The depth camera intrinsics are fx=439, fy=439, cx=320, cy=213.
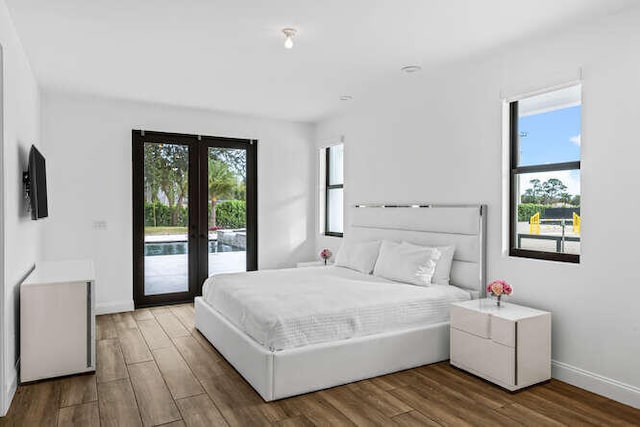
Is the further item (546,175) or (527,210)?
(527,210)

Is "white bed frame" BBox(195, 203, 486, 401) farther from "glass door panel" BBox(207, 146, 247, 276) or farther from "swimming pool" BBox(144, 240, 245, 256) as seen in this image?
"glass door panel" BBox(207, 146, 247, 276)

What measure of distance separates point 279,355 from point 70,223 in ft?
11.4

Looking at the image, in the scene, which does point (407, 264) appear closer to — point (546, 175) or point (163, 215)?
point (546, 175)

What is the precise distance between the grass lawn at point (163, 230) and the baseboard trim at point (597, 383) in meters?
4.37

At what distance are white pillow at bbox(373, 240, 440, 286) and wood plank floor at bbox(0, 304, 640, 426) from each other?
80 centimetres

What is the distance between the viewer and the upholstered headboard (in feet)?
12.5

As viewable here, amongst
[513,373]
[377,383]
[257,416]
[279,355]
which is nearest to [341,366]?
[377,383]

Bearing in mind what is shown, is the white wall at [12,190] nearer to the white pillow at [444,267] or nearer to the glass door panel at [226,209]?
the glass door panel at [226,209]

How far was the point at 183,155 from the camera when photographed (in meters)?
5.71

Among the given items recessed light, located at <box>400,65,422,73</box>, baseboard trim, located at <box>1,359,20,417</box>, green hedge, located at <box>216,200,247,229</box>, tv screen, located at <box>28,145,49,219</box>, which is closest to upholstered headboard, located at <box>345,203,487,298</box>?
recessed light, located at <box>400,65,422,73</box>

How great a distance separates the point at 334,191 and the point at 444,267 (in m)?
2.65

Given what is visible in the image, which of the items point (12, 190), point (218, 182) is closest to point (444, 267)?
point (218, 182)

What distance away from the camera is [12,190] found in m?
3.01

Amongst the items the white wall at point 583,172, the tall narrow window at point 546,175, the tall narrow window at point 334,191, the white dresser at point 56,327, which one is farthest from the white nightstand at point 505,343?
the tall narrow window at point 334,191
